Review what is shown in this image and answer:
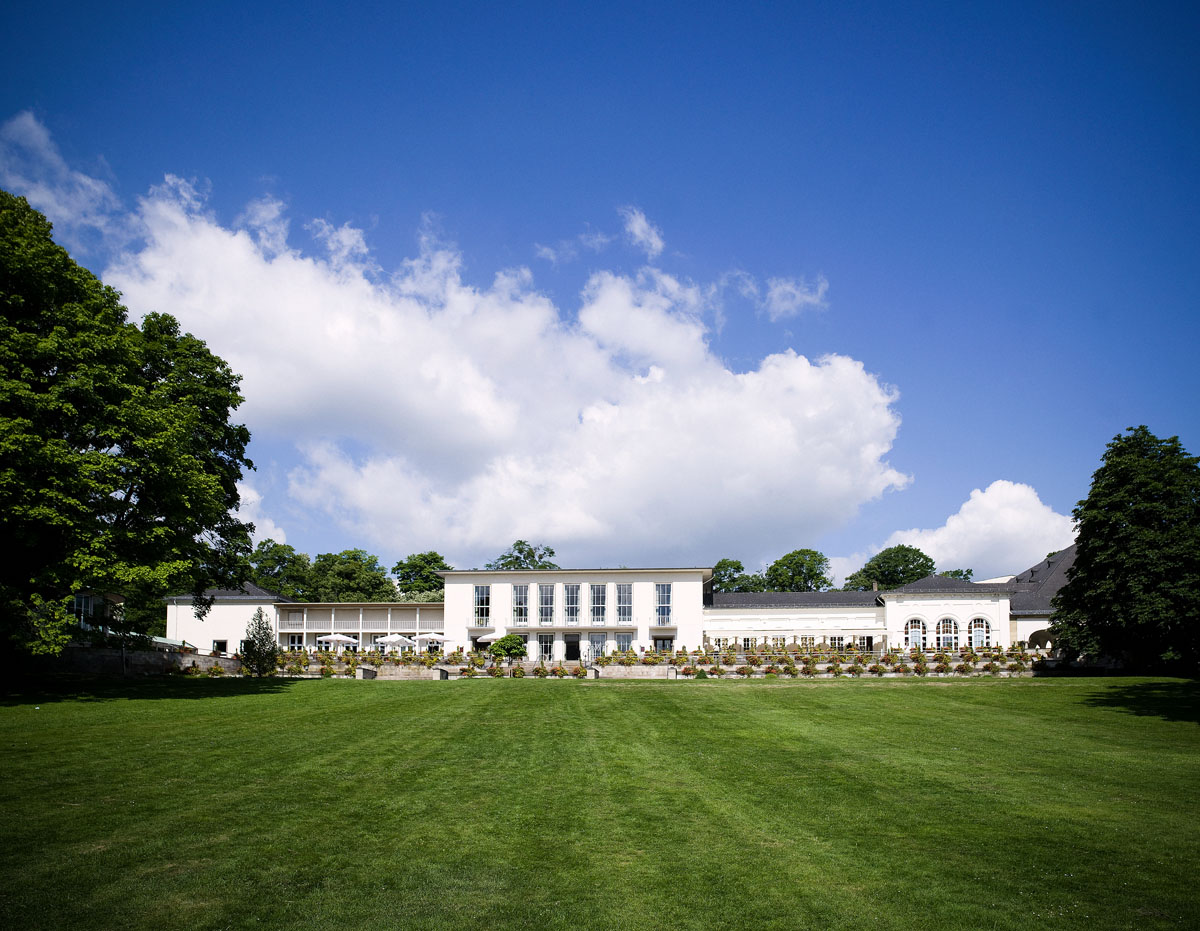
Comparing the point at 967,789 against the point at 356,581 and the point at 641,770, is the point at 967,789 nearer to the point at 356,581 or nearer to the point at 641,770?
the point at 641,770

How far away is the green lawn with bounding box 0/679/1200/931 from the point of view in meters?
6.72

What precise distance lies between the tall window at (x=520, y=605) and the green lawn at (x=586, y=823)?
34201 mm

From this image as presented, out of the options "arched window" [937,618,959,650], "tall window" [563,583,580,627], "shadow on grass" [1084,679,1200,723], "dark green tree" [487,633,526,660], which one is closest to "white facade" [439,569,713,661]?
"tall window" [563,583,580,627]

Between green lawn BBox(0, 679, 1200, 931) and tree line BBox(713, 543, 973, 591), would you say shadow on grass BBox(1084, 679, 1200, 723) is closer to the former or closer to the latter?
green lawn BBox(0, 679, 1200, 931)

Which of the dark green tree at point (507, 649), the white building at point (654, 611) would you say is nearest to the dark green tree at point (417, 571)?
the white building at point (654, 611)

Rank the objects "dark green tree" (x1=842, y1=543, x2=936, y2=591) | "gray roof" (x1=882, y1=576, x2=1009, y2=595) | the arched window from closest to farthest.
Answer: the arched window
"gray roof" (x1=882, y1=576, x2=1009, y2=595)
"dark green tree" (x1=842, y1=543, x2=936, y2=591)

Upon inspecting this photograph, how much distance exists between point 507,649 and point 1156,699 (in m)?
26.7

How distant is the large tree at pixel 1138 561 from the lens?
29.0m

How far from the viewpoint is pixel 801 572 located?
89312mm

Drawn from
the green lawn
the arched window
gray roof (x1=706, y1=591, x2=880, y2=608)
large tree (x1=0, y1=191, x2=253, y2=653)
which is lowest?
the arched window

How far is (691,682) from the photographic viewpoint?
32625 mm

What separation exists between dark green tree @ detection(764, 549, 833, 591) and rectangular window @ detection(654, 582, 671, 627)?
38919mm

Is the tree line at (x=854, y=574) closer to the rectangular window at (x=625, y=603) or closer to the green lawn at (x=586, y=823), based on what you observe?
the rectangular window at (x=625, y=603)

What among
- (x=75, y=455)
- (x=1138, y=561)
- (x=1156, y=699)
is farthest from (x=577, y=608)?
(x=75, y=455)
